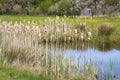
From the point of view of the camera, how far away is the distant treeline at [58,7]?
7731 cm

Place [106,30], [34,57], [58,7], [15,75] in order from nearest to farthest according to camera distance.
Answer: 1. [15,75]
2. [34,57]
3. [106,30]
4. [58,7]

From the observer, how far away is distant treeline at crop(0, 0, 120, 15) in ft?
254

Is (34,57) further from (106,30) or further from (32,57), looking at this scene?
(106,30)

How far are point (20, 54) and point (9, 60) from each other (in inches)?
26.3

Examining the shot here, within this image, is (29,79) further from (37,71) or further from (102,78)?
(102,78)

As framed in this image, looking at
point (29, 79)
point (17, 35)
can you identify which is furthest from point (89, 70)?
point (17, 35)

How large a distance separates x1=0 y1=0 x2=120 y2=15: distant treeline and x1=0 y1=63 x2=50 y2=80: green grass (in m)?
62.4

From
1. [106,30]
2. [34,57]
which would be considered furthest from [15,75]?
[106,30]

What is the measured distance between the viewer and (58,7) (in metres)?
79.2

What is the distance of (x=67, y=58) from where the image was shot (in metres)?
15.2

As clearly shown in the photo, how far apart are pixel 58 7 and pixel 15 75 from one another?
6688 cm

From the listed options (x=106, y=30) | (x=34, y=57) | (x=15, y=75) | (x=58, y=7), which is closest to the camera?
(x=15, y=75)

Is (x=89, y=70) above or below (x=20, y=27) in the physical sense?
below

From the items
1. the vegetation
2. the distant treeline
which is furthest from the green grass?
the distant treeline
